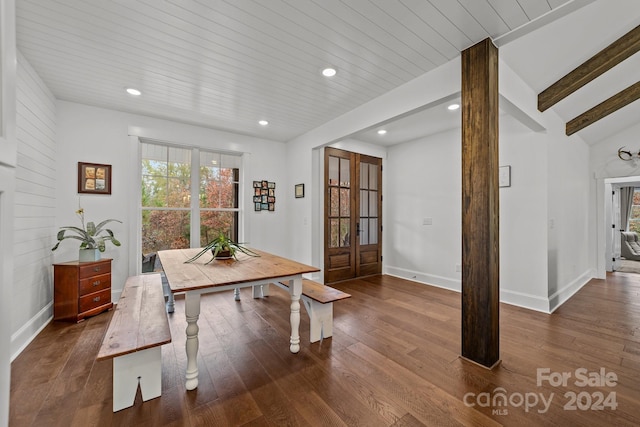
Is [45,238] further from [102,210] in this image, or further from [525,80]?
[525,80]

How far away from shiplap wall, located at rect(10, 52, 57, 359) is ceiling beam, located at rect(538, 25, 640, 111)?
16.8 feet

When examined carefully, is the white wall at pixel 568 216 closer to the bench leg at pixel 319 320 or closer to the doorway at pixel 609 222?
the doorway at pixel 609 222

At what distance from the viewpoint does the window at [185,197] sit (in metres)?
3.82

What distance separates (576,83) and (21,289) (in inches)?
223

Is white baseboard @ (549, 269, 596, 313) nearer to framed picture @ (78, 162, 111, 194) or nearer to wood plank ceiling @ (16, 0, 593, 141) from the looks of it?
wood plank ceiling @ (16, 0, 593, 141)

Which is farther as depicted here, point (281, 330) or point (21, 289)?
point (281, 330)

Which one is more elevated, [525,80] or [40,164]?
[525,80]

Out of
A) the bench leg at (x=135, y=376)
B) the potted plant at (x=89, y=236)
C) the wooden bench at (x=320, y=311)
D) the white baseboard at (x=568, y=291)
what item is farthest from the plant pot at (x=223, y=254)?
the white baseboard at (x=568, y=291)

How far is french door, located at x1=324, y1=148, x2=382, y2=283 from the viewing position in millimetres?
4527

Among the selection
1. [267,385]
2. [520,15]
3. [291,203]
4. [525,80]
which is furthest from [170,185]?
[525,80]

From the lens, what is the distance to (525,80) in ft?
9.08

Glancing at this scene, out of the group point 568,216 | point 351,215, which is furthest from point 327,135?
point 568,216

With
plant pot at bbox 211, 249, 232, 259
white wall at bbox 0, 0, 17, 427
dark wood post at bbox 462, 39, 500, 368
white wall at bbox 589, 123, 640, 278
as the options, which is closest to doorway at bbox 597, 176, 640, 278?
white wall at bbox 589, 123, 640, 278

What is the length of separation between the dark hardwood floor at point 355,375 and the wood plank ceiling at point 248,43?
250 cm
